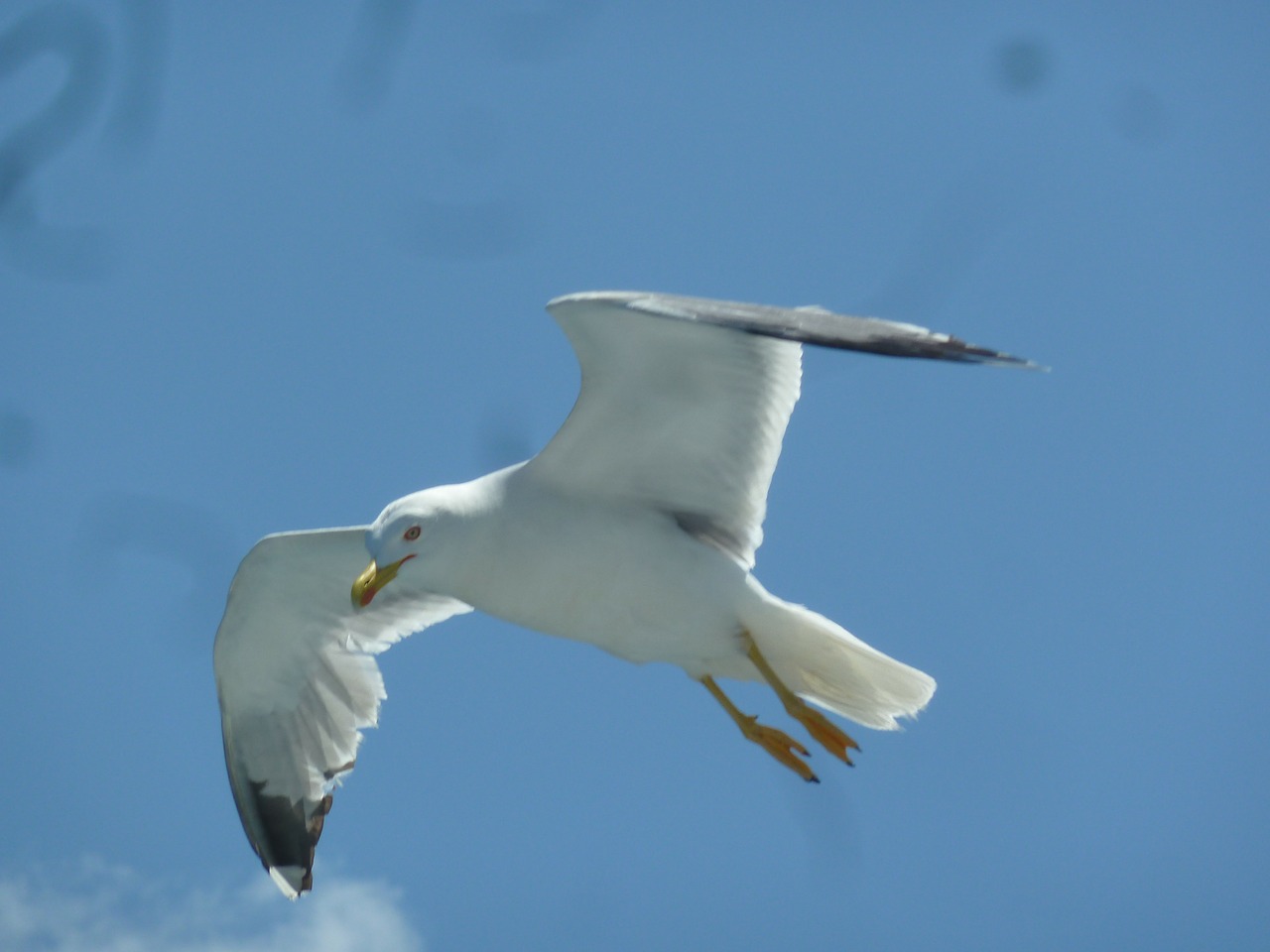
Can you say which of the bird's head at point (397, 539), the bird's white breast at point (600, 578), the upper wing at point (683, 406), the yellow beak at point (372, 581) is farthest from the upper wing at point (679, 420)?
the yellow beak at point (372, 581)

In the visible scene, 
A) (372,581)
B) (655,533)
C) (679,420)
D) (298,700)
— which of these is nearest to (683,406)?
(679,420)

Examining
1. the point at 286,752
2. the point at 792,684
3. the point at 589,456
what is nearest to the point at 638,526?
the point at 589,456

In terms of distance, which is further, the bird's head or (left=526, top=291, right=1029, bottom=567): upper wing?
the bird's head

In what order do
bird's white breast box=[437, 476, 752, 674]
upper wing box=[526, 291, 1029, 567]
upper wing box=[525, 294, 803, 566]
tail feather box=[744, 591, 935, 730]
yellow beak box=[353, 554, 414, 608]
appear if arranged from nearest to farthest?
upper wing box=[526, 291, 1029, 567] < yellow beak box=[353, 554, 414, 608] < upper wing box=[525, 294, 803, 566] < bird's white breast box=[437, 476, 752, 674] < tail feather box=[744, 591, 935, 730]

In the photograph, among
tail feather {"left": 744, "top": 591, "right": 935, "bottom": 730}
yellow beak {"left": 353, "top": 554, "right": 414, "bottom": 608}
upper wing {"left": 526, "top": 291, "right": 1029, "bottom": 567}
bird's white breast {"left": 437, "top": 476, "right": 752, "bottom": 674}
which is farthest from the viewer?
tail feather {"left": 744, "top": 591, "right": 935, "bottom": 730}

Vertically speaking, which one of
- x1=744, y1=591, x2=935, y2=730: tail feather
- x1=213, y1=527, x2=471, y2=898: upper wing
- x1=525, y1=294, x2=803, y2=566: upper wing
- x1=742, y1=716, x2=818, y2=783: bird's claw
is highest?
x1=525, y1=294, x2=803, y2=566: upper wing

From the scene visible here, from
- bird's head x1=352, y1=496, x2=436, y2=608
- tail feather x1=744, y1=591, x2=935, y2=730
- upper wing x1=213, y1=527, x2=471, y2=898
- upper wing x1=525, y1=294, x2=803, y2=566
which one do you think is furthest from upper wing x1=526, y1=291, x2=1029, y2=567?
upper wing x1=213, y1=527, x2=471, y2=898

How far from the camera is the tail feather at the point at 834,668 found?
6.96 m

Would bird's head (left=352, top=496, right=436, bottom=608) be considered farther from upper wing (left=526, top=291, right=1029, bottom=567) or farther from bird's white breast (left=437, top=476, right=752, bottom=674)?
upper wing (left=526, top=291, right=1029, bottom=567)

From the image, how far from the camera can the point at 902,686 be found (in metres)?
7.16

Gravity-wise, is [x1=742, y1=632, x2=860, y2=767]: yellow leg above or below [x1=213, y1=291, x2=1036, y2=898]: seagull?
below

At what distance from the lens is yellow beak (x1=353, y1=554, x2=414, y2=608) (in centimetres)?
637

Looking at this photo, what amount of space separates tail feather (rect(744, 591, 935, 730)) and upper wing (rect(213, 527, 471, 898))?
182cm

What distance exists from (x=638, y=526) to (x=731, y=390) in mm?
715
